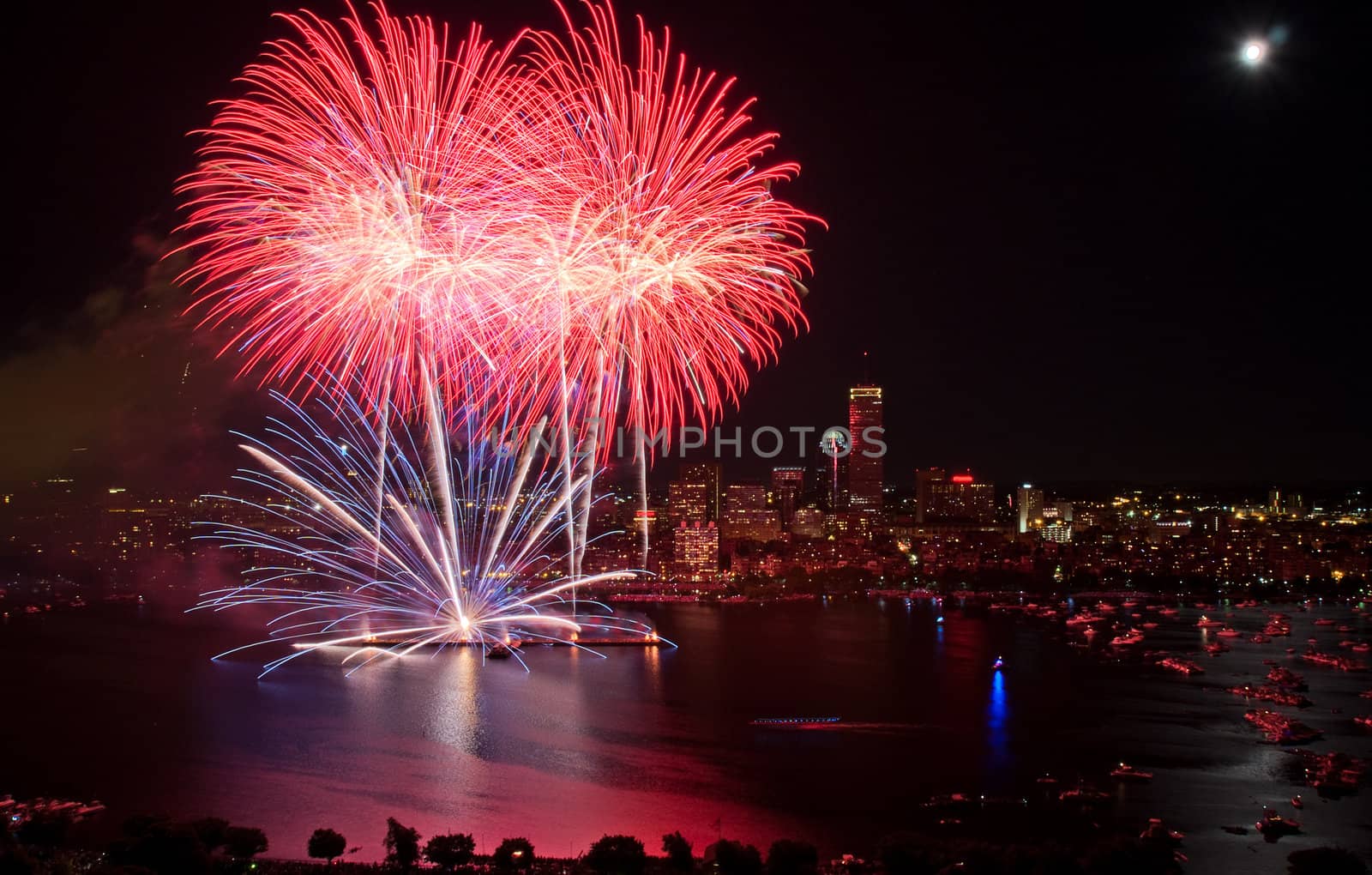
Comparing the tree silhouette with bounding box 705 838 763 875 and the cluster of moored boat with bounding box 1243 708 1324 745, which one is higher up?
the tree silhouette with bounding box 705 838 763 875

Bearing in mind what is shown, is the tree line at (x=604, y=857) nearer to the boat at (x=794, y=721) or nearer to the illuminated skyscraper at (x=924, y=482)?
the boat at (x=794, y=721)

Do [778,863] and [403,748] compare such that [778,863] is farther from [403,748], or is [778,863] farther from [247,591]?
[247,591]

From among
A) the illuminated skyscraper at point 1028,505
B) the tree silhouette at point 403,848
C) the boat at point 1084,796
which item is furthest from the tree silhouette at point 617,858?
the illuminated skyscraper at point 1028,505

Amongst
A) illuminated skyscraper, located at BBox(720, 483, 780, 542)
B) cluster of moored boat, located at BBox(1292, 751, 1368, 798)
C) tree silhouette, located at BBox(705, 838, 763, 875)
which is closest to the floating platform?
cluster of moored boat, located at BBox(1292, 751, 1368, 798)

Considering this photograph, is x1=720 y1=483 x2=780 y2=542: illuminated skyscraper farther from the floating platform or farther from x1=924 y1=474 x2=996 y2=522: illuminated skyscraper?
the floating platform

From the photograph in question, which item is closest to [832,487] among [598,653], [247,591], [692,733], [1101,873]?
[247,591]

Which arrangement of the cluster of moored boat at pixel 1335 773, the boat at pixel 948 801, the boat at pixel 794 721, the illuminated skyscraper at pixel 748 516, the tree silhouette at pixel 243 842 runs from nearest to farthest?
the tree silhouette at pixel 243 842 → the boat at pixel 948 801 → the cluster of moored boat at pixel 1335 773 → the boat at pixel 794 721 → the illuminated skyscraper at pixel 748 516
